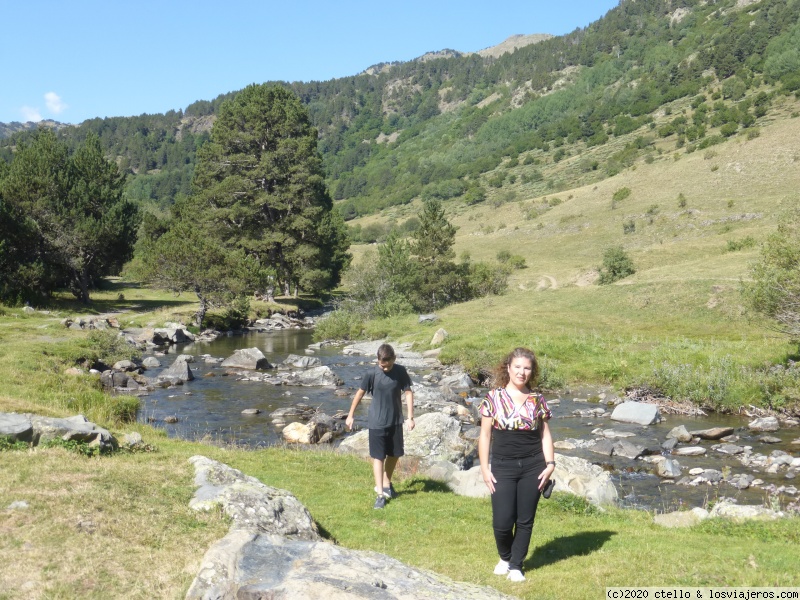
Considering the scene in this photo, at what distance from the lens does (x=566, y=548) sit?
9.27 m

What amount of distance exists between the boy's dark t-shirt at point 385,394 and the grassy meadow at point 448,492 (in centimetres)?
149

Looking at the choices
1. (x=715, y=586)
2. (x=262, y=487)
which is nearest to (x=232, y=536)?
(x=262, y=487)

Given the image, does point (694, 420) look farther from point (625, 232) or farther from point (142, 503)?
point (625, 232)

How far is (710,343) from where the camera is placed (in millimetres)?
33594

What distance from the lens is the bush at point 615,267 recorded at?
60.4 metres

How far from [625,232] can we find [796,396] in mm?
63723

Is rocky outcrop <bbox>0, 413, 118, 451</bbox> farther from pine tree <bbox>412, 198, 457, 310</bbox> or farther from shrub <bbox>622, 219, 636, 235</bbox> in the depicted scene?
shrub <bbox>622, 219, 636, 235</bbox>

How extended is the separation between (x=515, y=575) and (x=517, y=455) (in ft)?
4.78

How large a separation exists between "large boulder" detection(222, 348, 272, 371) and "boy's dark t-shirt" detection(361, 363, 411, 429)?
83.2ft

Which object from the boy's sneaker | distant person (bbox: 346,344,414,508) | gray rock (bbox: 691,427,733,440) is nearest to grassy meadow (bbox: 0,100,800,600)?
the boy's sneaker

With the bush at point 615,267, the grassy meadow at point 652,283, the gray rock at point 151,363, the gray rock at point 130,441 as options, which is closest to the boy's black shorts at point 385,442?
the gray rock at point 130,441

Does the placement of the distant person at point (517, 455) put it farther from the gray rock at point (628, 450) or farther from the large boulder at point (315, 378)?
the large boulder at point (315, 378)

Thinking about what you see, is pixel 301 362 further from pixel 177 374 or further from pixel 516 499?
pixel 516 499

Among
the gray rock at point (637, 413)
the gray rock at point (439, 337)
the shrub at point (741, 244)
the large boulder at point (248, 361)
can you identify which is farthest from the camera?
the shrub at point (741, 244)
